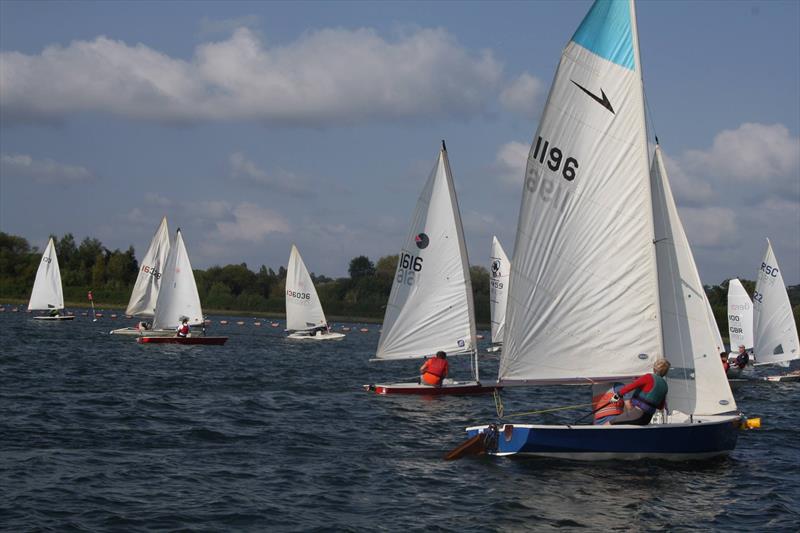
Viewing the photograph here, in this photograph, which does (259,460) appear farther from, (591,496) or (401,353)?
(401,353)

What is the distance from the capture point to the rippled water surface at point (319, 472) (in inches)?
569

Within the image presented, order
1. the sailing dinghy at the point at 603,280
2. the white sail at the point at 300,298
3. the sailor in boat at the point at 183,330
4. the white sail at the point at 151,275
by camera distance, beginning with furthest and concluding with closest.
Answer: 1. the white sail at the point at 300,298
2. the white sail at the point at 151,275
3. the sailor in boat at the point at 183,330
4. the sailing dinghy at the point at 603,280

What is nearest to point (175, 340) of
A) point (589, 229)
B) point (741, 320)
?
point (741, 320)

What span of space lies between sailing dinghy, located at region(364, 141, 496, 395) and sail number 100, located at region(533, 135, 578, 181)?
43.1 ft

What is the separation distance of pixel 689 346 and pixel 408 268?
14.7 metres

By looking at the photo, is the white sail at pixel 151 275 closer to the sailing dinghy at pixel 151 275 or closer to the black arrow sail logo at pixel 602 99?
the sailing dinghy at pixel 151 275

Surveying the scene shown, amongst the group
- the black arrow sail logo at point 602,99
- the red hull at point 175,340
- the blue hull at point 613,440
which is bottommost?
the blue hull at point 613,440

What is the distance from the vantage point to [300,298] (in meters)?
64.9

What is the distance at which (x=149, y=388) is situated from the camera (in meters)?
30.8

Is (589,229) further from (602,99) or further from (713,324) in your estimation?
(713,324)

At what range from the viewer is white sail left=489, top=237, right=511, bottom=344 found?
177 feet

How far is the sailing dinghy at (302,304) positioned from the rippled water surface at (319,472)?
109 feet

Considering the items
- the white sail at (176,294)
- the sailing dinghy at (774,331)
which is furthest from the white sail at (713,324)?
the white sail at (176,294)

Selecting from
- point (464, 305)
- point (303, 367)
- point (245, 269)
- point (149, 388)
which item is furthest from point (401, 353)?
point (245, 269)
